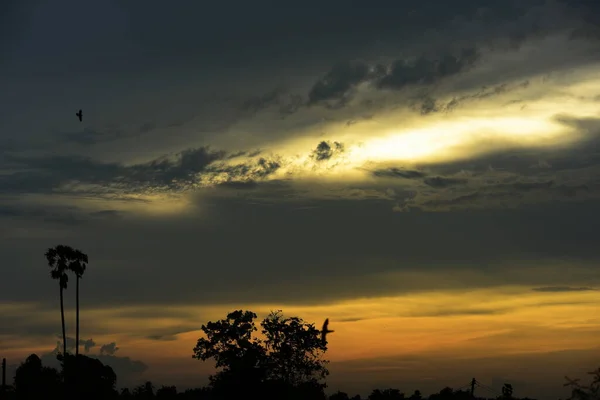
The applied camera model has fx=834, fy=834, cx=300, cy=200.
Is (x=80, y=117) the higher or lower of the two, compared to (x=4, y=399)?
higher

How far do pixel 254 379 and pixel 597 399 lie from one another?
61.0 metres

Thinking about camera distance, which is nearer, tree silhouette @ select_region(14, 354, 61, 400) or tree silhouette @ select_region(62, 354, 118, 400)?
tree silhouette @ select_region(62, 354, 118, 400)

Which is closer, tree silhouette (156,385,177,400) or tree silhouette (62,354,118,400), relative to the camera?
tree silhouette (62,354,118,400)

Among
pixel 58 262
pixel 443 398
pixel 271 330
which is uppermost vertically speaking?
pixel 58 262

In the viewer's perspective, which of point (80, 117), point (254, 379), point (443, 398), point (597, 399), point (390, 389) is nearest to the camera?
point (597, 399)

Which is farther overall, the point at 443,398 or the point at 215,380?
the point at 443,398

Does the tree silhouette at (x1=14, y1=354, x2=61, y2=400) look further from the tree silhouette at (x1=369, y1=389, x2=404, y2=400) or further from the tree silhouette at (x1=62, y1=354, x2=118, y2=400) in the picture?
the tree silhouette at (x1=369, y1=389, x2=404, y2=400)

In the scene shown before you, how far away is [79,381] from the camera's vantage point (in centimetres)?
11462

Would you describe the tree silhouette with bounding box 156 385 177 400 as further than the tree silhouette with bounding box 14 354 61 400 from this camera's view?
Yes

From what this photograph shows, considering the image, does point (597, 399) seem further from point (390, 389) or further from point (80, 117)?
point (390, 389)

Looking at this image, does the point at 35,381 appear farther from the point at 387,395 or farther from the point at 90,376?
the point at 387,395

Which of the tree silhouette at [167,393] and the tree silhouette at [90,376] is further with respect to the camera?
the tree silhouette at [167,393]

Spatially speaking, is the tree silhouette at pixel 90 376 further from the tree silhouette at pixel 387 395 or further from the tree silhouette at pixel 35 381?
the tree silhouette at pixel 387 395

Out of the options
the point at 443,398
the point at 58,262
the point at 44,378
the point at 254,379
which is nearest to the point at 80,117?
the point at 254,379
